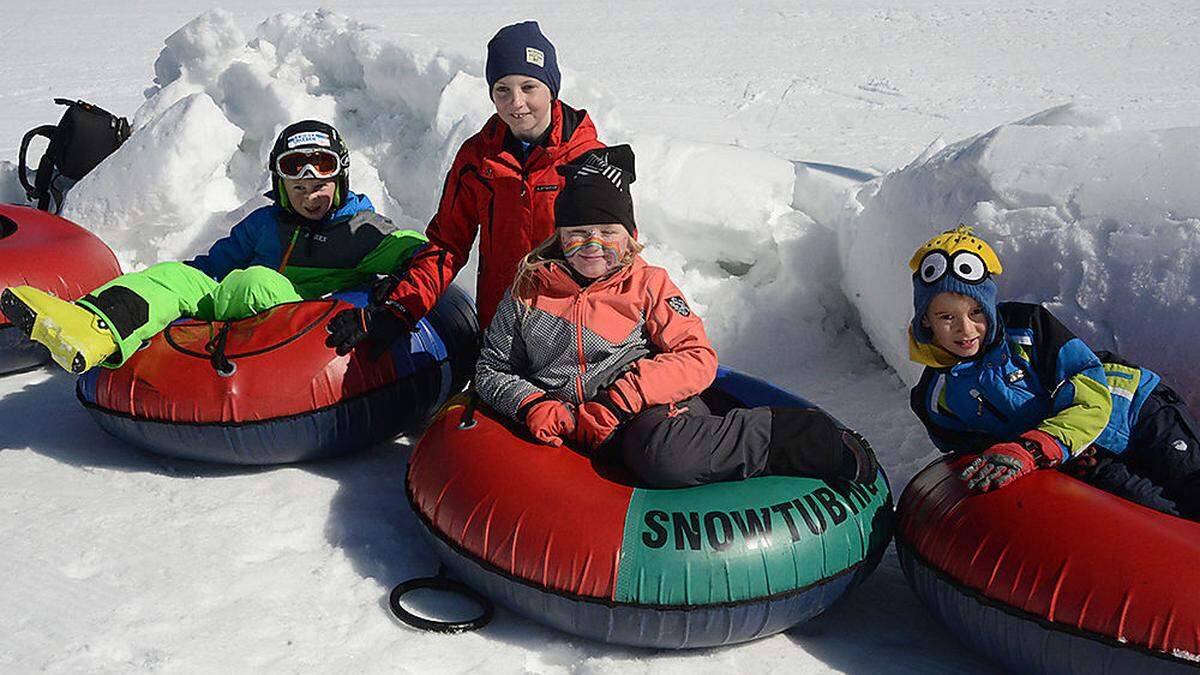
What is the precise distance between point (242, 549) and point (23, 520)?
723 millimetres

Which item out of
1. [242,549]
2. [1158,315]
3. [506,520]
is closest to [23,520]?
[242,549]

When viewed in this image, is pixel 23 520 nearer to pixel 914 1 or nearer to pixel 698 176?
pixel 698 176

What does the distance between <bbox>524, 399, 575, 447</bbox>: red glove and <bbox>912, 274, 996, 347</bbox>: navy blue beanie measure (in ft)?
3.20

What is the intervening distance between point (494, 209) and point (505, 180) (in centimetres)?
12

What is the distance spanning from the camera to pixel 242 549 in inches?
125

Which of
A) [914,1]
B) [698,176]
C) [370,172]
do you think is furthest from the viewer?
[914,1]

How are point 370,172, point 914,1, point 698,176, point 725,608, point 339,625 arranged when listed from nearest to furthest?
1. point 725,608
2. point 339,625
3. point 698,176
4. point 370,172
5. point 914,1

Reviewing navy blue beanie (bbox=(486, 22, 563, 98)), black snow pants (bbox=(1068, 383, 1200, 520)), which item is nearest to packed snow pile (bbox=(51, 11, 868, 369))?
navy blue beanie (bbox=(486, 22, 563, 98))

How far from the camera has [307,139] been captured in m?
3.89

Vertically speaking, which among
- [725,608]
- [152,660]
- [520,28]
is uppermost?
[520,28]

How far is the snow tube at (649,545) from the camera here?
2.60m

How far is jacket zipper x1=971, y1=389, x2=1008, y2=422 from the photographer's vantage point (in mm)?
2881

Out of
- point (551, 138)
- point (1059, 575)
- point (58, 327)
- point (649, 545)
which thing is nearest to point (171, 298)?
point (58, 327)

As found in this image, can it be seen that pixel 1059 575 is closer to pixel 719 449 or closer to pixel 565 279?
pixel 719 449
